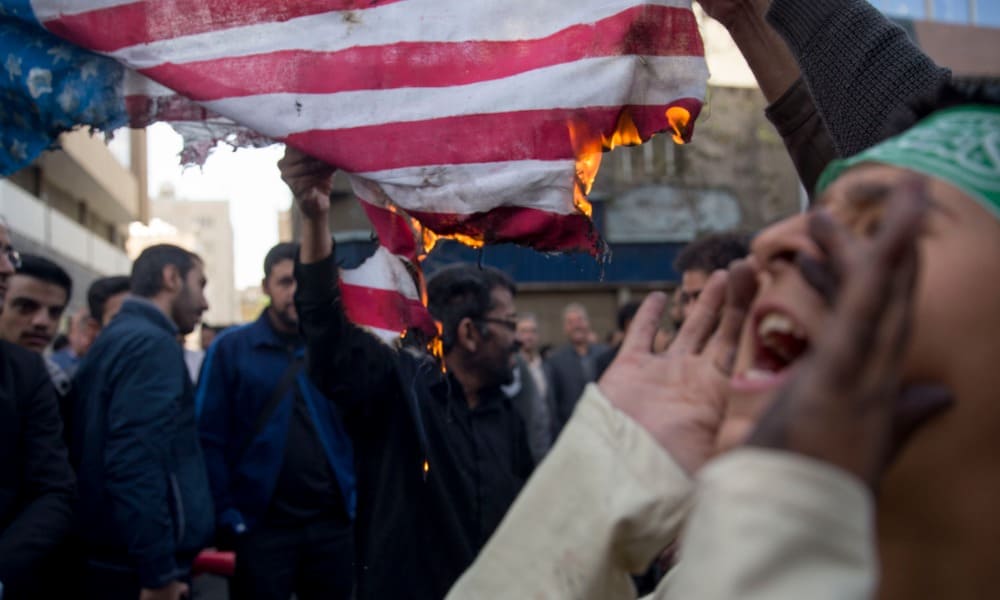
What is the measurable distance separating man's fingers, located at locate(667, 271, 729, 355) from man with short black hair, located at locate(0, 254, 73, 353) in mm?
3991

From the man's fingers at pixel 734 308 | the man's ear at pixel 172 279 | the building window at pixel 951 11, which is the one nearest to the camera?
the man's fingers at pixel 734 308

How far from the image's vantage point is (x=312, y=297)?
2.69m

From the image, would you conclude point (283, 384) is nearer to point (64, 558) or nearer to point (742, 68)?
point (64, 558)

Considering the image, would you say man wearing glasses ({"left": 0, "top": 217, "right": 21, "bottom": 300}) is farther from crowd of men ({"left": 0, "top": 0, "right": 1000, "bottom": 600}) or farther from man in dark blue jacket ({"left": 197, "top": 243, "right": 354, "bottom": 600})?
man in dark blue jacket ({"left": 197, "top": 243, "right": 354, "bottom": 600})

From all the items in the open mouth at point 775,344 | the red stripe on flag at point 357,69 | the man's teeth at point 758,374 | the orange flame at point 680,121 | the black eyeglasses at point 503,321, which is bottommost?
the black eyeglasses at point 503,321

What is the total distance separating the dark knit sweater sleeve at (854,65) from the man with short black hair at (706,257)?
238 centimetres

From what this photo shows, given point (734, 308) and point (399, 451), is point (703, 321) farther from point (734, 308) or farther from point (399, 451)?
point (399, 451)

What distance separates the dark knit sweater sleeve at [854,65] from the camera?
144 cm

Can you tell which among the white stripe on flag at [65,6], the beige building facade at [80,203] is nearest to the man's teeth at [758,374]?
the white stripe on flag at [65,6]

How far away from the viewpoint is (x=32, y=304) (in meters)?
4.35

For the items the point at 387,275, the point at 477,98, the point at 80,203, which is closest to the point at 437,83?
the point at 477,98

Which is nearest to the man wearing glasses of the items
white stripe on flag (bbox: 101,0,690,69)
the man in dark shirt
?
the man in dark shirt

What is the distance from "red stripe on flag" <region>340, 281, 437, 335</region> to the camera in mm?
2082

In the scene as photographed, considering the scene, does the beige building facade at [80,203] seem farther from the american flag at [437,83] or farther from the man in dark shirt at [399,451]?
the american flag at [437,83]
